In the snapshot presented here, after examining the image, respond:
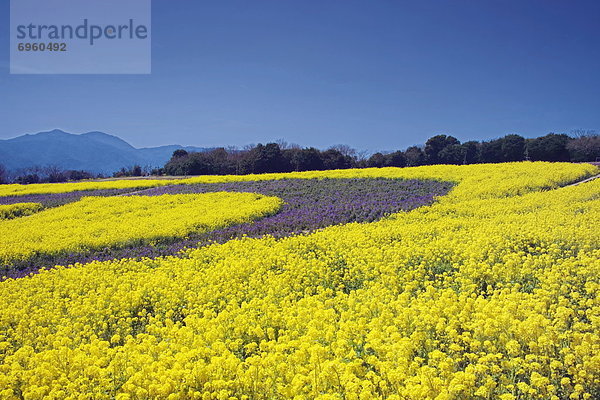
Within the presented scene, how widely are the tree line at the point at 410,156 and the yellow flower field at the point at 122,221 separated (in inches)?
1514

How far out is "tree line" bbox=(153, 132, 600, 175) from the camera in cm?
5880

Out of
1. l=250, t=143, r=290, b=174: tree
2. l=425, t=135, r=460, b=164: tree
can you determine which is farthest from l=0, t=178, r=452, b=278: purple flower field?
l=425, t=135, r=460, b=164: tree

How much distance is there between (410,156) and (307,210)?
54409 mm

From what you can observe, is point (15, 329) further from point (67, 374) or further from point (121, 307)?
point (67, 374)

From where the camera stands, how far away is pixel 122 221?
2036cm

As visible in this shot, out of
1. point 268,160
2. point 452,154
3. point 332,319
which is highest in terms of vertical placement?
point 452,154

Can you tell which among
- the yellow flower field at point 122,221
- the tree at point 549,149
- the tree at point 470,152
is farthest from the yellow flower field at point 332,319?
the tree at point 470,152

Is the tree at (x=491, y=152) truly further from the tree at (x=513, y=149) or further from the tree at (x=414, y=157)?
the tree at (x=414, y=157)

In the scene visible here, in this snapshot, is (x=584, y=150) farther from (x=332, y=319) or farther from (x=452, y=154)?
(x=332, y=319)

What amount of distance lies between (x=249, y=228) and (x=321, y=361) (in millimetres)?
12003

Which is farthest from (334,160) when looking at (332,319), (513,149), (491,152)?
(332,319)

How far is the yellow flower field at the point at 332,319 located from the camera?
16.1ft

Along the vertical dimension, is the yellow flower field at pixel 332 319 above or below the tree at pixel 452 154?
below

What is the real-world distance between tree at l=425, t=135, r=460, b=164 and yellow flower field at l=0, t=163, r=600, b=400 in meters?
57.7
